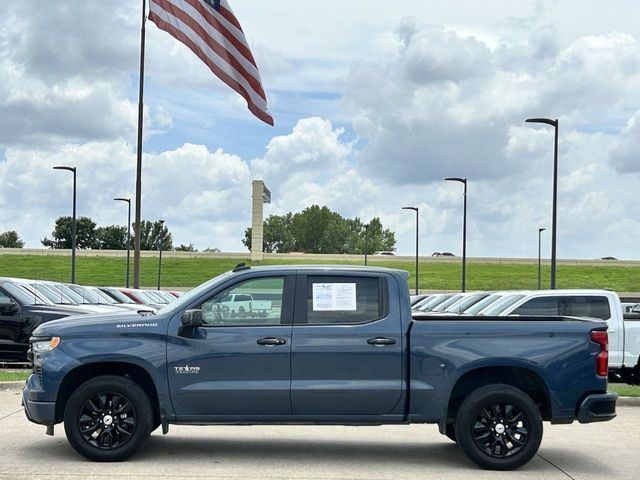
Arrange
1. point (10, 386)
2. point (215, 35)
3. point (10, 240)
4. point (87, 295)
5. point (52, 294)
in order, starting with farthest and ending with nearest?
1. point (10, 240)
2. point (87, 295)
3. point (52, 294)
4. point (215, 35)
5. point (10, 386)

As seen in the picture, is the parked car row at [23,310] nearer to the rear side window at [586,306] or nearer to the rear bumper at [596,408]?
the rear side window at [586,306]

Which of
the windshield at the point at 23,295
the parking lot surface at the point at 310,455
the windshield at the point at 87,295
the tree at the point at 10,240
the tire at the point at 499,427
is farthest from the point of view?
the tree at the point at 10,240

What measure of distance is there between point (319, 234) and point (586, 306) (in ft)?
570

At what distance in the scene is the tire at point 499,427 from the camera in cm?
902

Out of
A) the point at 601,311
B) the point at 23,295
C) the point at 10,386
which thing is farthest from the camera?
the point at 23,295

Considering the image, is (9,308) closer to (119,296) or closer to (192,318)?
(119,296)

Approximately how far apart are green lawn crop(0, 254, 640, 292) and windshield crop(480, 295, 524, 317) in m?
68.5

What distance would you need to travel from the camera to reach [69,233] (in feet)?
566

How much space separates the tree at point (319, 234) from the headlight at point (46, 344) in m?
173

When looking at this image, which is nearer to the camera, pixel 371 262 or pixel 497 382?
pixel 497 382

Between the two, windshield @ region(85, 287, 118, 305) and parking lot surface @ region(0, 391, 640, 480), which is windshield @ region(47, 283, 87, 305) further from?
parking lot surface @ region(0, 391, 640, 480)

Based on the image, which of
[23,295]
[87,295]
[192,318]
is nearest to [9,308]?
[23,295]

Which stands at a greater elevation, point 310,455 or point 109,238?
point 109,238

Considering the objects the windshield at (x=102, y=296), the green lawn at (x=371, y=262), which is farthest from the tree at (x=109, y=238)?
the windshield at (x=102, y=296)
